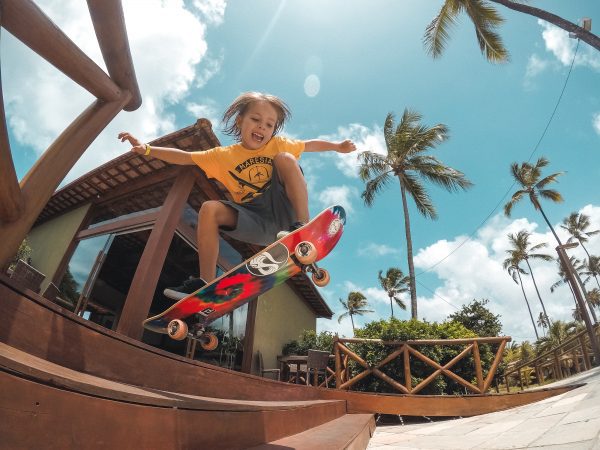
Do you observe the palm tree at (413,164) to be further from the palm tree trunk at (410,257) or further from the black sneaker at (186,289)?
the black sneaker at (186,289)

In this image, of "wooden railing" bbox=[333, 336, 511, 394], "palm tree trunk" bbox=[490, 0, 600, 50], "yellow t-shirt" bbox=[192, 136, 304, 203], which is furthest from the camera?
"palm tree trunk" bbox=[490, 0, 600, 50]

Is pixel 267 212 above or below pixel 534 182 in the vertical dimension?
below

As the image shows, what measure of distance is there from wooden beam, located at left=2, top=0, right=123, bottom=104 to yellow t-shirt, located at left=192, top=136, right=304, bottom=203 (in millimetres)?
1209

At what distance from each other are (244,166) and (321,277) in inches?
43.3

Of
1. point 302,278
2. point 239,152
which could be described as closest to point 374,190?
point 302,278

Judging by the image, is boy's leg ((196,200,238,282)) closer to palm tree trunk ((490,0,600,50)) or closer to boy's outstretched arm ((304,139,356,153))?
boy's outstretched arm ((304,139,356,153))

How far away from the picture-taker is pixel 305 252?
2.01 metres

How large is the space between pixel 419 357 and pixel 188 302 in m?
5.69

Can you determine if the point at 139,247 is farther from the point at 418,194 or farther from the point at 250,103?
the point at 418,194

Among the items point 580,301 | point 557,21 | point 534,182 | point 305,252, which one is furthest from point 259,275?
point 534,182

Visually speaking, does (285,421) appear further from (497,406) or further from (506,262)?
(506,262)

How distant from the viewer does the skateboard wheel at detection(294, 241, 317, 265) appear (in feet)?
6.51

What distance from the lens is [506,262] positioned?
3994cm

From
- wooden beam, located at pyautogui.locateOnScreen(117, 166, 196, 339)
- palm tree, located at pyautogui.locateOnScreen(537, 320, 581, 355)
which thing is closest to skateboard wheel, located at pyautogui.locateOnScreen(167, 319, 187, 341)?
wooden beam, located at pyautogui.locateOnScreen(117, 166, 196, 339)
